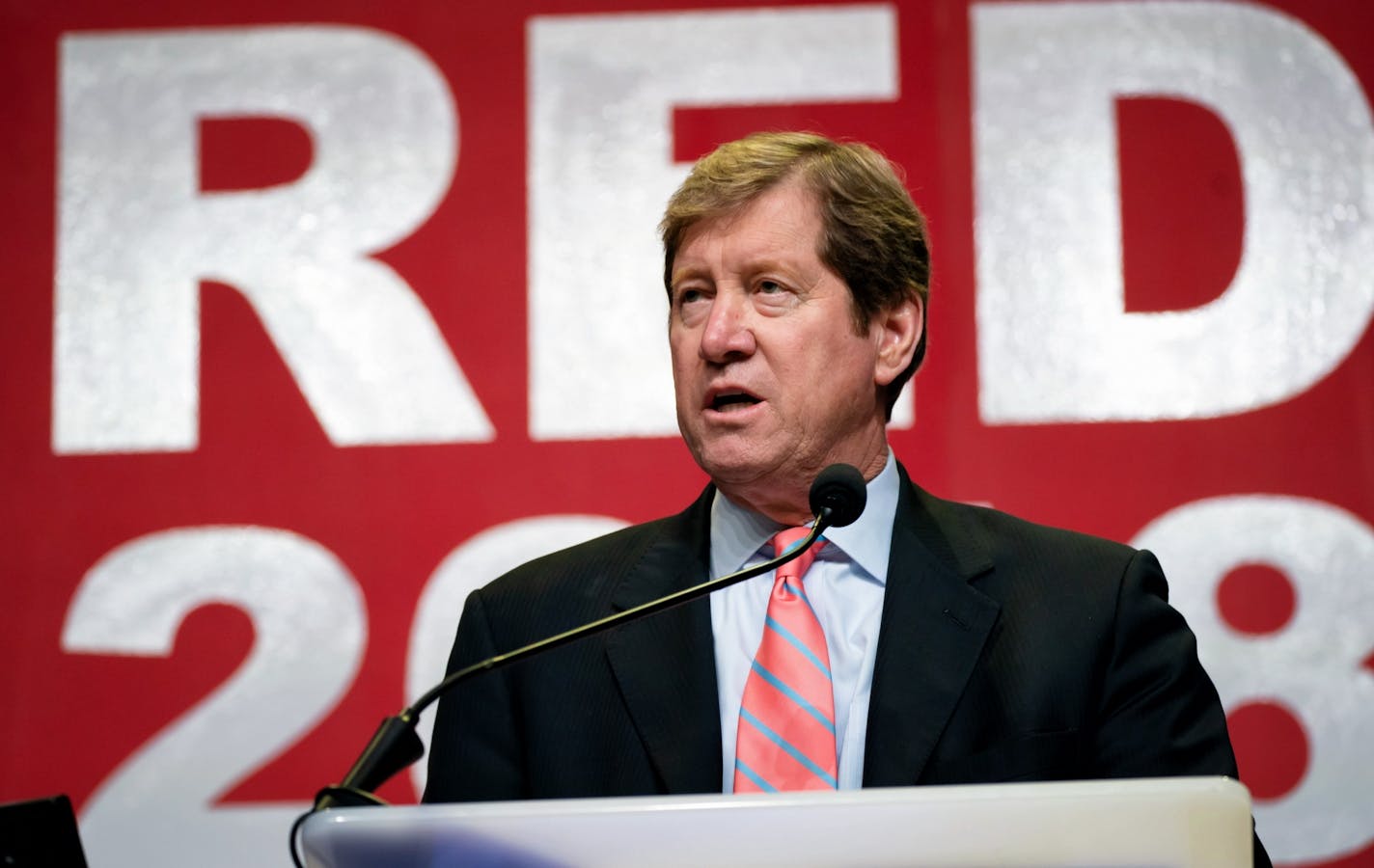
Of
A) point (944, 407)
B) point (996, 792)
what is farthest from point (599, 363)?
point (996, 792)

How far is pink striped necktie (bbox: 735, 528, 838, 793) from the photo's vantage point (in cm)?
144

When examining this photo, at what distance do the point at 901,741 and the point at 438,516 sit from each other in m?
1.26

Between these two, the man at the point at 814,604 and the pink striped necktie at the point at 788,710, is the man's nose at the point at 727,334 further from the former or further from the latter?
the pink striped necktie at the point at 788,710

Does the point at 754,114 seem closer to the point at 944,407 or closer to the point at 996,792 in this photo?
the point at 944,407

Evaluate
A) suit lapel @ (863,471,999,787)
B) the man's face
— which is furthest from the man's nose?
suit lapel @ (863,471,999,787)

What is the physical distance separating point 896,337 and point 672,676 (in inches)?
20.5

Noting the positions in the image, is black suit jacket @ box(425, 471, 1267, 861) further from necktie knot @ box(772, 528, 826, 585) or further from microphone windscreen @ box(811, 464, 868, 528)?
microphone windscreen @ box(811, 464, 868, 528)

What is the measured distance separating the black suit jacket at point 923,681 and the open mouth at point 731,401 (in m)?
0.17

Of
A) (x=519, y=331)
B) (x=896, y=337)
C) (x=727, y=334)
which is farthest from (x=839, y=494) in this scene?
(x=519, y=331)

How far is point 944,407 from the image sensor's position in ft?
8.21

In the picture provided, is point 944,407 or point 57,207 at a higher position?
point 57,207

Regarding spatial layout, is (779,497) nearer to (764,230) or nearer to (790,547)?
(790,547)

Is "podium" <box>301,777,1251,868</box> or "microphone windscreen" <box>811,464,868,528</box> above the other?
"microphone windscreen" <box>811,464,868,528</box>

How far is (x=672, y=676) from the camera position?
1555 mm
